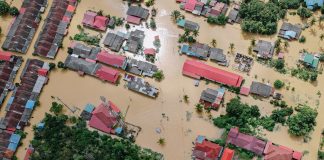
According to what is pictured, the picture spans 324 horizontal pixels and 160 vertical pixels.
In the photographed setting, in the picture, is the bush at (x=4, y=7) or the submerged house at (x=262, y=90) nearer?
the submerged house at (x=262, y=90)

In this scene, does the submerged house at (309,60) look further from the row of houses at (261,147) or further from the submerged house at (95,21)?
the submerged house at (95,21)

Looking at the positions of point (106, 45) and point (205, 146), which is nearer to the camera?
point (205, 146)

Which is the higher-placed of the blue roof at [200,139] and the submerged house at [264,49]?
the submerged house at [264,49]

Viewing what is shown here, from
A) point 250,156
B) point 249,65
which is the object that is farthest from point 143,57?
point 250,156

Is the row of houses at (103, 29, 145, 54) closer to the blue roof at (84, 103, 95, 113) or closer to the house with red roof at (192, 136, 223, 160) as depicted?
the blue roof at (84, 103, 95, 113)

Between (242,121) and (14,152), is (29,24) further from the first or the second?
(242,121)

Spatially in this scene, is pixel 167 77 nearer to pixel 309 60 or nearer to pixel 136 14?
pixel 136 14

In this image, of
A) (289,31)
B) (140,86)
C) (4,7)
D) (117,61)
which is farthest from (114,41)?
(289,31)

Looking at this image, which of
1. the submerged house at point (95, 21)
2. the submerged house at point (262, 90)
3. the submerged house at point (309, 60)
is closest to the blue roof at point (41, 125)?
the submerged house at point (95, 21)
